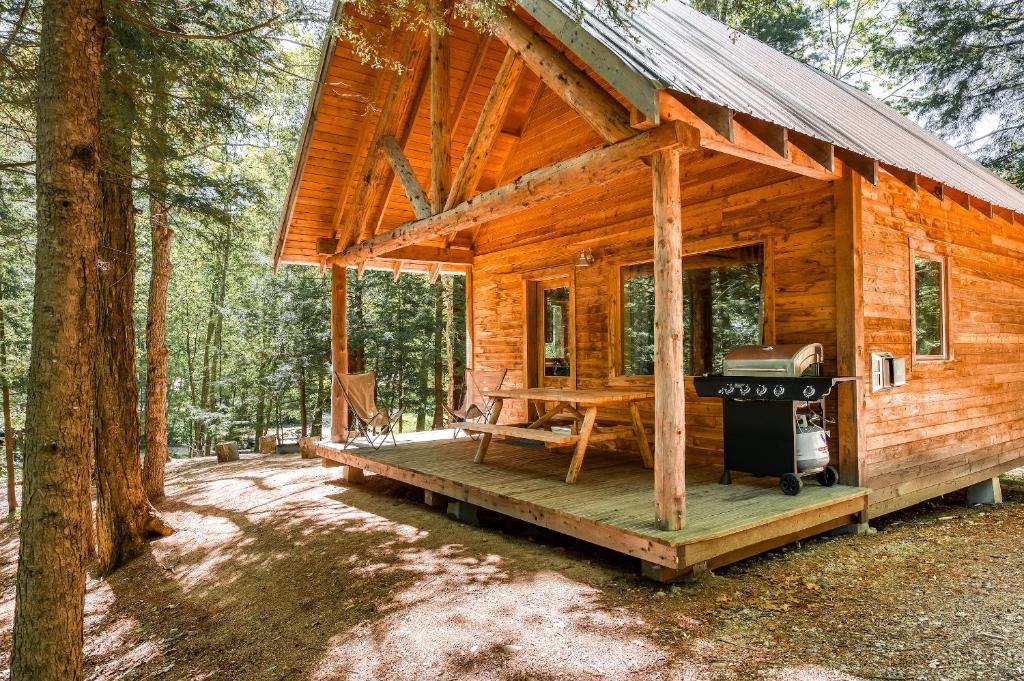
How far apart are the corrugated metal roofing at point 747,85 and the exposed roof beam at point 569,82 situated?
372mm

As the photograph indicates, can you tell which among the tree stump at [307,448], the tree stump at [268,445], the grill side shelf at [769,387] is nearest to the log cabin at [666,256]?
the grill side shelf at [769,387]

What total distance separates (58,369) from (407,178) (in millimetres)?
4396

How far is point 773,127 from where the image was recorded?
4039 mm

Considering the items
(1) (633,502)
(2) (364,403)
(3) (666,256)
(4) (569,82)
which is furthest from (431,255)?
(3) (666,256)

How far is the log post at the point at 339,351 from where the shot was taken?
27.0 feet

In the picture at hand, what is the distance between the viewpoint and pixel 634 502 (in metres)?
4.65

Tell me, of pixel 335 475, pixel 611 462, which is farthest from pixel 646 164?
pixel 335 475

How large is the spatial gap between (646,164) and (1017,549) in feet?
14.6

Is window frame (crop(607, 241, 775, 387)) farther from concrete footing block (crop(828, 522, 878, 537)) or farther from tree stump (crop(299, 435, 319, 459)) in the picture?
tree stump (crop(299, 435, 319, 459))

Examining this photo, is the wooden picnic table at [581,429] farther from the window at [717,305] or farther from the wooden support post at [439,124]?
the wooden support post at [439,124]

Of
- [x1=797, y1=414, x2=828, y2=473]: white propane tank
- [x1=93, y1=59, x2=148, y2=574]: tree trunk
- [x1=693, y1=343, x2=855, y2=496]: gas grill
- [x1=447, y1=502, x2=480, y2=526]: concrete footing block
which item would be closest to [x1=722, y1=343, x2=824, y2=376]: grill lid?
[x1=693, y1=343, x2=855, y2=496]: gas grill

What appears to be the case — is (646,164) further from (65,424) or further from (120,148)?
(120,148)

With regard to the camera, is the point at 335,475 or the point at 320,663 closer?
the point at 320,663

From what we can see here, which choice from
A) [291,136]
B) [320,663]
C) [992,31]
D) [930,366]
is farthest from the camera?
[291,136]
